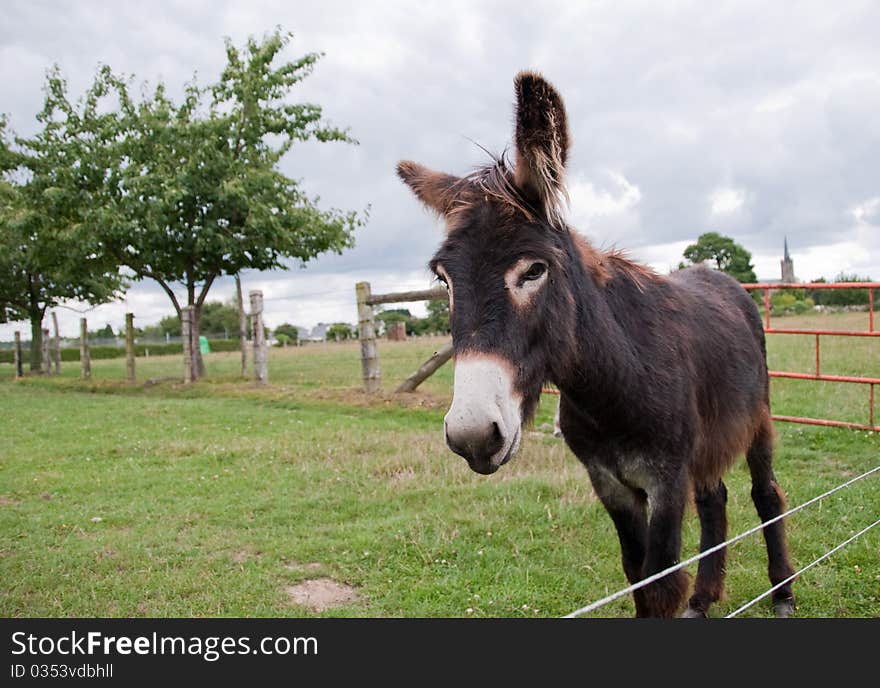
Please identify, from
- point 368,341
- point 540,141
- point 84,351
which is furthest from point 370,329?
point 84,351

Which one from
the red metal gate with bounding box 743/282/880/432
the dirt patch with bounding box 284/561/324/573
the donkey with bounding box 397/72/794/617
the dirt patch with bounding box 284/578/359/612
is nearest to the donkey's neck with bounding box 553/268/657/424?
the donkey with bounding box 397/72/794/617

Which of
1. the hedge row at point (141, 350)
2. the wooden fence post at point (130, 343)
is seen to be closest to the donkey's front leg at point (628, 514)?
the wooden fence post at point (130, 343)

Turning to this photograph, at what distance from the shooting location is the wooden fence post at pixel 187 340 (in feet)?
57.4

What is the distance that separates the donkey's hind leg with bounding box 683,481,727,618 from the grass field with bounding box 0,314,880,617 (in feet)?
0.54

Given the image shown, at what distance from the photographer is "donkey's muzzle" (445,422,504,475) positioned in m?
1.95

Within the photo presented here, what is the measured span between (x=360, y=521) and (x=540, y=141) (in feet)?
13.5

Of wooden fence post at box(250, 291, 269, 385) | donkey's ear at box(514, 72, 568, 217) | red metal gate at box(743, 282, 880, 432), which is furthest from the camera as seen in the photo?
wooden fence post at box(250, 291, 269, 385)

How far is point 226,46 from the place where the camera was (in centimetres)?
1759

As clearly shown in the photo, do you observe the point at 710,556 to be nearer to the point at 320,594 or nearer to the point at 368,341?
the point at 320,594

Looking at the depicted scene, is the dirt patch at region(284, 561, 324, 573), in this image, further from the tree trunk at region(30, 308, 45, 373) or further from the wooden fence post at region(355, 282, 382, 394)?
the tree trunk at region(30, 308, 45, 373)

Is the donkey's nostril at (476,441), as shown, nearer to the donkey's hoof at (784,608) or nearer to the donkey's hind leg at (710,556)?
the donkey's hind leg at (710,556)

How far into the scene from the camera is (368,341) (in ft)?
40.4

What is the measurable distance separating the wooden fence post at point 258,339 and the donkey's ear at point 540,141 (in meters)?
14.1
